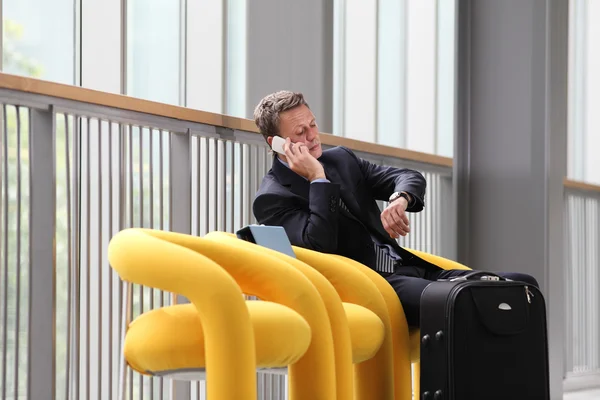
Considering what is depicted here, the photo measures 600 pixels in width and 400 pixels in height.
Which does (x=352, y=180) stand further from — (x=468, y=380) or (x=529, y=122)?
(x=529, y=122)

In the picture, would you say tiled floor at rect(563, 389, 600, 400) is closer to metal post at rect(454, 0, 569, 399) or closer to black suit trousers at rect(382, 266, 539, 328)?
metal post at rect(454, 0, 569, 399)

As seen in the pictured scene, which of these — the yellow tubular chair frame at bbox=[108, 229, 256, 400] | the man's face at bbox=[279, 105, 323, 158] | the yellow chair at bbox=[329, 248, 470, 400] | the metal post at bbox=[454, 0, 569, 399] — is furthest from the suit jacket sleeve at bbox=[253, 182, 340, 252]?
the metal post at bbox=[454, 0, 569, 399]

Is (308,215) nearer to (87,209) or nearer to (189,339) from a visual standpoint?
(87,209)

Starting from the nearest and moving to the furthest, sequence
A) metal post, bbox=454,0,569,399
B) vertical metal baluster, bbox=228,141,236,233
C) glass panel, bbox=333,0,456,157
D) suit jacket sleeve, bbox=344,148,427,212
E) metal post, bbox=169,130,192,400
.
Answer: suit jacket sleeve, bbox=344,148,427,212, metal post, bbox=169,130,192,400, vertical metal baluster, bbox=228,141,236,233, metal post, bbox=454,0,569,399, glass panel, bbox=333,0,456,157

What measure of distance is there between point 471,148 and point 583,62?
208 cm

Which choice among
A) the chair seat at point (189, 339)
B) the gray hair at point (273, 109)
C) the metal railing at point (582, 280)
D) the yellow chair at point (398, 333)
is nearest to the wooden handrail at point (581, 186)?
the metal railing at point (582, 280)

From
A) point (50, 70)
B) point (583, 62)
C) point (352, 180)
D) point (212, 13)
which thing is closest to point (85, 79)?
point (50, 70)

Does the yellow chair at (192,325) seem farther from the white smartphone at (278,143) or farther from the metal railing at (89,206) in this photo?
the white smartphone at (278,143)

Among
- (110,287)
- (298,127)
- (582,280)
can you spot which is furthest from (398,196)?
(582,280)

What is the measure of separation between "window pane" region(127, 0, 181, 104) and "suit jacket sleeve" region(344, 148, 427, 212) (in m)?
1.07

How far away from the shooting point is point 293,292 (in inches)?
76.8

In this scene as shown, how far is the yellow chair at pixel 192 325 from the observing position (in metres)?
1.71

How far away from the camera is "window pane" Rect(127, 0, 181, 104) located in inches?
136

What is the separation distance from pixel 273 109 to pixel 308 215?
39cm
